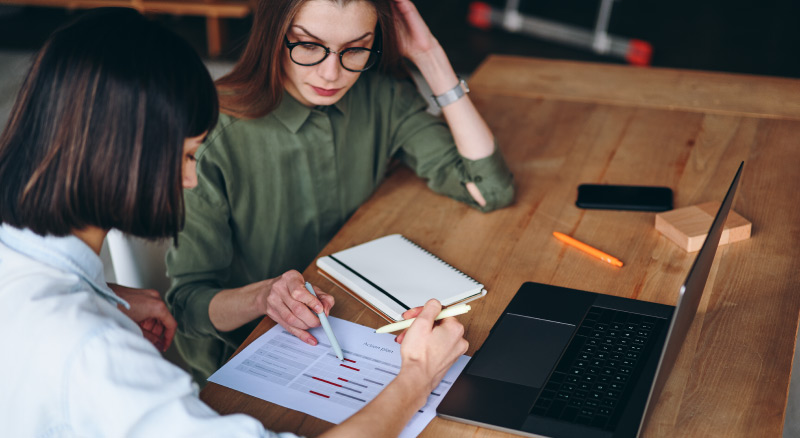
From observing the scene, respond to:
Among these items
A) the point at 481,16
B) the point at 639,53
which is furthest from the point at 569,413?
the point at 481,16

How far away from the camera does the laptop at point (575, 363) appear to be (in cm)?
88

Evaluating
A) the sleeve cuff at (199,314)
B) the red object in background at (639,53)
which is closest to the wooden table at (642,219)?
the sleeve cuff at (199,314)

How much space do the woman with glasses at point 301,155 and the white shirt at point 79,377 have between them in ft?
1.00

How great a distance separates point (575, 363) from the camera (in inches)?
38.9

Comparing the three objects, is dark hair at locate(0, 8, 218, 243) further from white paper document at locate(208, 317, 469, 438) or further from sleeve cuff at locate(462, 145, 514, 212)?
sleeve cuff at locate(462, 145, 514, 212)

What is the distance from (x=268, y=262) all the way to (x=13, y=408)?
71 centimetres

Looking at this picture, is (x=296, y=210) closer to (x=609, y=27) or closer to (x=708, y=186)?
(x=708, y=186)

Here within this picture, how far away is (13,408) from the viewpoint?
768 mm

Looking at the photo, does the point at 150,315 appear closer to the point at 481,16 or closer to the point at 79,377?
the point at 79,377

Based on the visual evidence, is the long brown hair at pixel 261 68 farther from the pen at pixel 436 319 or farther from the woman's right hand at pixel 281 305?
the pen at pixel 436 319

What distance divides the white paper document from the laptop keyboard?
0.14 metres

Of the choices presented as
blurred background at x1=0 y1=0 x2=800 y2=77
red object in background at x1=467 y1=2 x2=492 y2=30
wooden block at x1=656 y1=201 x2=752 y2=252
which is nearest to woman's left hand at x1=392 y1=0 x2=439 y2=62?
wooden block at x1=656 y1=201 x2=752 y2=252

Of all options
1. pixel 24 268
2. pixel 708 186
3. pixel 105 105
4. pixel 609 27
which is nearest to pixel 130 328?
pixel 24 268

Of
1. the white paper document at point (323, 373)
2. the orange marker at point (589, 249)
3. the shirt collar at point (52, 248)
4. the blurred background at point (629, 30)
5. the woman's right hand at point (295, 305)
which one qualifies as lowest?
the blurred background at point (629, 30)
